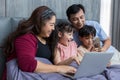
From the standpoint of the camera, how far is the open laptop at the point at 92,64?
5.68 ft

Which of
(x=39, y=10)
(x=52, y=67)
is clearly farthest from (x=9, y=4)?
(x=52, y=67)

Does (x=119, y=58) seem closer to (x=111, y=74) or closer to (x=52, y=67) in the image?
(x=111, y=74)

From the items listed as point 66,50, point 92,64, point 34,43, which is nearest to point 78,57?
point 66,50

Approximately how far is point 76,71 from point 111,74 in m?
0.29

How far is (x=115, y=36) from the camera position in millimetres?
3076

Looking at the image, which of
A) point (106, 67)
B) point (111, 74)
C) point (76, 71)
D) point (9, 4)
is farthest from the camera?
point (9, 4)

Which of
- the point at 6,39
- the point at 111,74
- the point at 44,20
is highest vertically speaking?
the point at 44,20

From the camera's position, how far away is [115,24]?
120 inches

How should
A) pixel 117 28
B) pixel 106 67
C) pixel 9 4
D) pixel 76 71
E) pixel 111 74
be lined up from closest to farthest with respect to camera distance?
pixel 76 71
pixel 111 74
pixel 106 67
pixel 9 4
pixel 117 28

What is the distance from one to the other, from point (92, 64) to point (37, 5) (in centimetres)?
90

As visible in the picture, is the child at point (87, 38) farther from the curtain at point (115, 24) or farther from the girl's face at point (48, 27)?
the curtain at point (115, 24)

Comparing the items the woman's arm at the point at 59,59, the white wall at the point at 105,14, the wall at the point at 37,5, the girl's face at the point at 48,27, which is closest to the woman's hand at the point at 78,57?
the woman's arm at the point at 59,59

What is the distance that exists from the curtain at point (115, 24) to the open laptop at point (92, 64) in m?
1.19

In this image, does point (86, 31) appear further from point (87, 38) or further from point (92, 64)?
point (92, 64)
